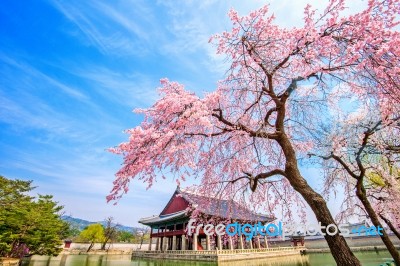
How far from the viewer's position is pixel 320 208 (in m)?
4.06

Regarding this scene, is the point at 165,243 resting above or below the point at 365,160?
below

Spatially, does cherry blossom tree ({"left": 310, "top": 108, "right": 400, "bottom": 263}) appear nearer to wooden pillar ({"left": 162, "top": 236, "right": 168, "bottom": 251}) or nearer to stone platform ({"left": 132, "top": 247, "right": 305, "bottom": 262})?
stone platform ({"left": 132, "top": 247, "right": 305, "bottom": 262})

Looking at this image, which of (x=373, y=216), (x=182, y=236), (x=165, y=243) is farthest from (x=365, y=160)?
(x=165, y=243)

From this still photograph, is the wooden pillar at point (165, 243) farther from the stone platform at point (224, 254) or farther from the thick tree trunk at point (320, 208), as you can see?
the thick tree trunk at point (320, 208)

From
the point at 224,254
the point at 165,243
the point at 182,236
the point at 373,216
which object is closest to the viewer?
the point at 373,216

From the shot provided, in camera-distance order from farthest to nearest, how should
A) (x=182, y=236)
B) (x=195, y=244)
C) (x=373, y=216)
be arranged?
(x=182, y=236) → (x=195, y=244) → (x=373, y=216)

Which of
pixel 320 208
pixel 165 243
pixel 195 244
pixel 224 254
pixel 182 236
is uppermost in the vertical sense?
pixel 182 236

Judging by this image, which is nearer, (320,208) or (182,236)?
(320,208)

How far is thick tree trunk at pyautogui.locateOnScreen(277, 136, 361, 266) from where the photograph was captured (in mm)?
3664

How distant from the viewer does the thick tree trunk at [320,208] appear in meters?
3.66

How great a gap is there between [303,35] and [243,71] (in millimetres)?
1317

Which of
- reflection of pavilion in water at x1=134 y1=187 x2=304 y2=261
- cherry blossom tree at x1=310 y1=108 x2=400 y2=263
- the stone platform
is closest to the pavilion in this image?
reflection of pavilion in water at x1=134 y1=187 x2=304 y2=261

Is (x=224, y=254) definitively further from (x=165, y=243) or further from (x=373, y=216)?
(x=373, y=216)

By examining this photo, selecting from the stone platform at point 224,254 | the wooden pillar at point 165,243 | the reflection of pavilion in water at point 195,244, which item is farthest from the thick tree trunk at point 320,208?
the wooden pillar at point 165,243
